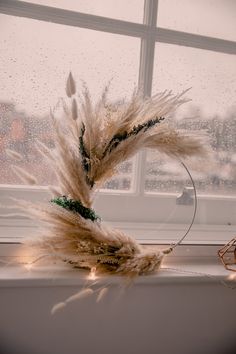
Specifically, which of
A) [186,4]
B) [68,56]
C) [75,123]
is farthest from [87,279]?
[186,4]

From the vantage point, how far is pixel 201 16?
4.33 ft

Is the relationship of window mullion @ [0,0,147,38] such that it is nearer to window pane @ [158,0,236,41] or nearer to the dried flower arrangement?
window pane @ [158,0,236,41]

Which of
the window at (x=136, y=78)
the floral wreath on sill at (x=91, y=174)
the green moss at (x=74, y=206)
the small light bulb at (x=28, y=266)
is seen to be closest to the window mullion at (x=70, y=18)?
the window at (x=136, y=78)

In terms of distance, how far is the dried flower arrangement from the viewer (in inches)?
33.9

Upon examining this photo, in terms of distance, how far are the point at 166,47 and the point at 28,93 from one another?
477 mm

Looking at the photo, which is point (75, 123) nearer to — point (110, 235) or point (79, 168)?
point (79, 168)

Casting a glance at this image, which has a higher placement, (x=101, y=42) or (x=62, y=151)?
(x=101, y=42)

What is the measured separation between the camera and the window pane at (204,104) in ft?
4.23

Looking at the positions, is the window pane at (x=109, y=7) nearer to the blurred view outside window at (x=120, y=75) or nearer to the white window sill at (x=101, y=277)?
the blurred view outside window at (x=120, y=75)

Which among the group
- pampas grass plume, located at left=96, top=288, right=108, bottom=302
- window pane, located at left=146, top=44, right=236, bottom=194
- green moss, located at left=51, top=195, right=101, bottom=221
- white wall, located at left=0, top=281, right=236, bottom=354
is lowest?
white wall, located at left=0, top=281, right=236, bottom=354

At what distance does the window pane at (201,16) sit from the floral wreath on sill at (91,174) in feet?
1.63

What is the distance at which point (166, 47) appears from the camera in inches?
50.4

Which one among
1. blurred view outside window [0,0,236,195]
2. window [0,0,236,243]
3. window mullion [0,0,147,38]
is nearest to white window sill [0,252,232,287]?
window [0,0,236,243]

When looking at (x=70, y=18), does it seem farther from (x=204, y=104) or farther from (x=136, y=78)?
(x=204, y=104)
